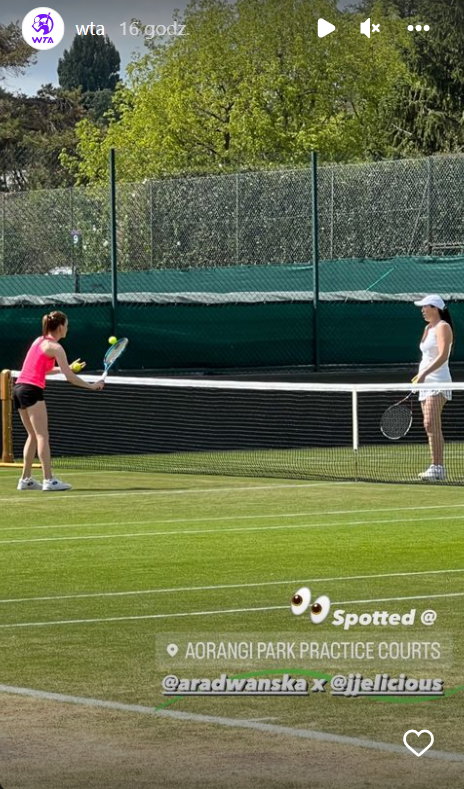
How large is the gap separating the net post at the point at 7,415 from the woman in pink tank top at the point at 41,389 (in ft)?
8.78

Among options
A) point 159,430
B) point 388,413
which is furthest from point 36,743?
point 159,430

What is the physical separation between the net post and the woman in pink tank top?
2.67m

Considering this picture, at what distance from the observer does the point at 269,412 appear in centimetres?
2045

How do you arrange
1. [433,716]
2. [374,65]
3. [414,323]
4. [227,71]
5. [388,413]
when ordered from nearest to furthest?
[433,716] < [388,413] < [414,323] < [227,71] < [374,65]

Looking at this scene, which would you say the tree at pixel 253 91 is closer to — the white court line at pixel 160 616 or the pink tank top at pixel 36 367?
the pink tank top at pixel 36 367

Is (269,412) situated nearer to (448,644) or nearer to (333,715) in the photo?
(448,644)

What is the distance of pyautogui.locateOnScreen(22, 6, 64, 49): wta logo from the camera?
29438 mm

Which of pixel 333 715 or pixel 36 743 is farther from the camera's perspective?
pixel 333 715

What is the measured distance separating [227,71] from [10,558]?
1597 inches

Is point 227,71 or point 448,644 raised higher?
point 227,71

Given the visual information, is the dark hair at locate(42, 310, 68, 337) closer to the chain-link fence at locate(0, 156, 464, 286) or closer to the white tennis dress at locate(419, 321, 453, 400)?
the white tennis dress at locate(419, 321, 453, 400)

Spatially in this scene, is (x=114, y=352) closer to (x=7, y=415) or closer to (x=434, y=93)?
(x=7, y=415)

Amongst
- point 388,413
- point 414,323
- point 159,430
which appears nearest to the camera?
point 388,413

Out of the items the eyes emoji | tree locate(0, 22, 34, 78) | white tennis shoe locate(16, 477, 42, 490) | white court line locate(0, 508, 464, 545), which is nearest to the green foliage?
tree locate(0, 22, 34, 78)
